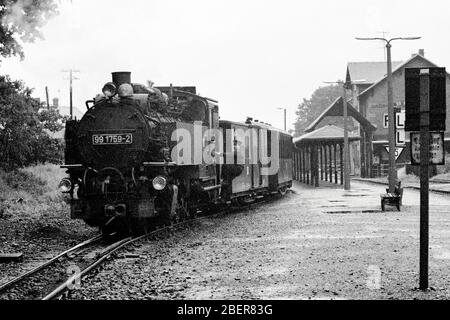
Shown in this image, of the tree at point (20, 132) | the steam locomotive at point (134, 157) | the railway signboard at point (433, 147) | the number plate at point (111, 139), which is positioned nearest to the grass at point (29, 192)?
the tree at point (20, 132)

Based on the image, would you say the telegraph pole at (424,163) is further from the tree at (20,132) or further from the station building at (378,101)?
the station building at (378,101)

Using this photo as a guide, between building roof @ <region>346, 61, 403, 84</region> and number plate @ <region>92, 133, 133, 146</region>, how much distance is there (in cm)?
5011

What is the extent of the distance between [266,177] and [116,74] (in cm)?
1042

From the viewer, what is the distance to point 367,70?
6106cm

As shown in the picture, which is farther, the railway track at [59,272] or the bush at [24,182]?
the bush at [24,182]

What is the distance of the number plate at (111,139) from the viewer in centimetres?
1209

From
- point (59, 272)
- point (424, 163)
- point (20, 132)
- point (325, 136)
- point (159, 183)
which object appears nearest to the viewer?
point (424, 163)

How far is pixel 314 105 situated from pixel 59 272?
9912 cm

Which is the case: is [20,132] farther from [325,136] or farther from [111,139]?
[325,136]

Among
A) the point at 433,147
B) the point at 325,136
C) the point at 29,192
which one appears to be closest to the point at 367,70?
the point at 325,136

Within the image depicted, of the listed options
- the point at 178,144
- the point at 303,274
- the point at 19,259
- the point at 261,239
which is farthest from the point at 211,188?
the point at 303,274

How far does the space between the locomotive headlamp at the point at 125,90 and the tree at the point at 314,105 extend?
3563 inches

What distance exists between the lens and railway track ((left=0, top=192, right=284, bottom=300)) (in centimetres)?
754

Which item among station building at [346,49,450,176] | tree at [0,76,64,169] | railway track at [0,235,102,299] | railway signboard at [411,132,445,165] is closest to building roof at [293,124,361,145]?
tree at [0,76,64,169]
